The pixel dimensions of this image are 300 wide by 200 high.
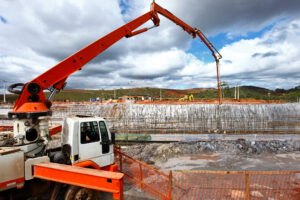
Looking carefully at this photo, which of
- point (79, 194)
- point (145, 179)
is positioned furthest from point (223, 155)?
point (79, 194)

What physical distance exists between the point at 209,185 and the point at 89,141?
4.96 meters

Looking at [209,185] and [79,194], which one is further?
[209,185]

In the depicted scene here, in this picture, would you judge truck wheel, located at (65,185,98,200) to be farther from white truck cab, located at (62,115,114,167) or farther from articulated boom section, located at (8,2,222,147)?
articulated boom section, located at (8,2,222,147)

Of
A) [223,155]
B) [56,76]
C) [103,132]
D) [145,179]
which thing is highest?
[56,76]

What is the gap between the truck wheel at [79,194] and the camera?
4.12 m

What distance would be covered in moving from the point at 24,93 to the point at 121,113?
15733 mm

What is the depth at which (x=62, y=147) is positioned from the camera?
467cm

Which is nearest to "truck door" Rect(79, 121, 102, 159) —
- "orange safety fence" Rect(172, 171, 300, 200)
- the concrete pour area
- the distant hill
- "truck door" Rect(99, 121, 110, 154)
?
"truck door" Rect(99, 121, 110, 154)

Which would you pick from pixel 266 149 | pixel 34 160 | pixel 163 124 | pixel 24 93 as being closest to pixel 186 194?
pixel 34 160

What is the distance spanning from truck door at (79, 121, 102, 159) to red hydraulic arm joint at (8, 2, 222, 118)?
1131 mm

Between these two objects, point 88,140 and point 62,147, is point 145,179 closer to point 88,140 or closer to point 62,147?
point 88,140

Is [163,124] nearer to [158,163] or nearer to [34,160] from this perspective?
[158,163]

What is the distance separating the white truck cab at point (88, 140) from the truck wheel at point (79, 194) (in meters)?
0.68

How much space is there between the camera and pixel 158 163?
922 centimetres
